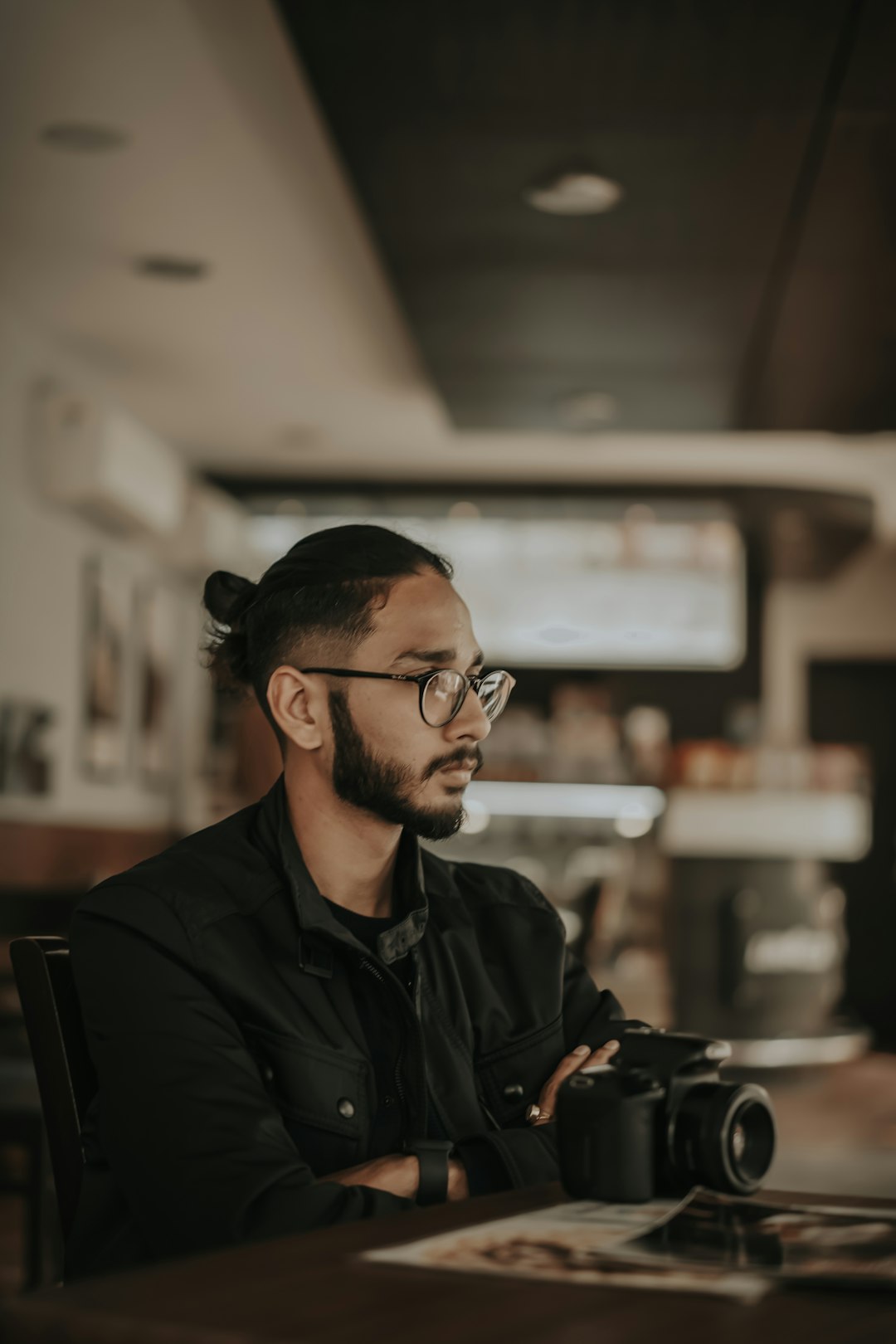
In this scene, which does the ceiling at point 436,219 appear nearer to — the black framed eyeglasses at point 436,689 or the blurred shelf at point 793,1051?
the black framed eyeglasses at point 436,689

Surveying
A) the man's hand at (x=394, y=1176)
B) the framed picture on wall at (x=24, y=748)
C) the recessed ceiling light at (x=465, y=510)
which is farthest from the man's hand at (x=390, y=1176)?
the recessed ceiling light at (x=465, y=510)

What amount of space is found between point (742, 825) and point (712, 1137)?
20.8 feet

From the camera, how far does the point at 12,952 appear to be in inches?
56.7

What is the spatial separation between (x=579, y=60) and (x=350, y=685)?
212 cm

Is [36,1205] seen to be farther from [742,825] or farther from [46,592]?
[742,825]

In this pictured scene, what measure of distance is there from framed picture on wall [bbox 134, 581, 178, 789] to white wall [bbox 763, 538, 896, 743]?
374cm

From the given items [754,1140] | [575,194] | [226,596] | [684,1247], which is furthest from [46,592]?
[684,1247]

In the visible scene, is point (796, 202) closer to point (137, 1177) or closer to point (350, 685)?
point (350, 685)

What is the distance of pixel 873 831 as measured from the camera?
9672 mm

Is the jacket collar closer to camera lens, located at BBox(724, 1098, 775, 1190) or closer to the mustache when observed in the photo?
the mustache

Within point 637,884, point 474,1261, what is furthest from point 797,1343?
point 637,884

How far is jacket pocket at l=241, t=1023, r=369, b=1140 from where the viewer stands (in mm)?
1395

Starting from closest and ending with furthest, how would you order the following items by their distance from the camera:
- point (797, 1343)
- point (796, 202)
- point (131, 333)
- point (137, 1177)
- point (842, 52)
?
point (797, 1343) → point (137, 1177) → point (842, 52) → point (796, 202) → point (131, 333)

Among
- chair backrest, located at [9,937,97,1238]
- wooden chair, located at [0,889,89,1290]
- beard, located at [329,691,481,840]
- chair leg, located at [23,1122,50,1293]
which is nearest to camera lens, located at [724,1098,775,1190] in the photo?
beard, located at [329,691,481,840]
